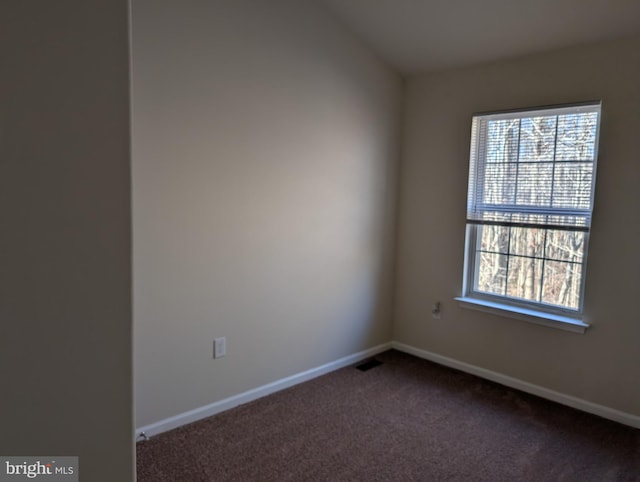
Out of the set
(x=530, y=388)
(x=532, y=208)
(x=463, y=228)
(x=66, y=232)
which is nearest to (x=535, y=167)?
(x=532, y=208)

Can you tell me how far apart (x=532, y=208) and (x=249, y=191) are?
1.85 metres

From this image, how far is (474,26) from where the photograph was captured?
278cm

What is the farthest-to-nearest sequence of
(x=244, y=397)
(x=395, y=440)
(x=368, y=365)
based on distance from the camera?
1. (x=368, y=365)
2. (x=244, y=397)
3. (x=395, y=440)

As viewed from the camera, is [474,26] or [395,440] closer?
[395,440]

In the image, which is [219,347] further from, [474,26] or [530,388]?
[474,26]

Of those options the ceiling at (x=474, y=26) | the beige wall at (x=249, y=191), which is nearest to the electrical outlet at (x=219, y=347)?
the beige wall at (x=249, y=191)

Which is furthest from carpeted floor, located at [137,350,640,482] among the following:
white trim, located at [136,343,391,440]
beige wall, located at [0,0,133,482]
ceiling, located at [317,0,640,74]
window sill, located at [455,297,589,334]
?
ceiling, located at [317,0,640,74]

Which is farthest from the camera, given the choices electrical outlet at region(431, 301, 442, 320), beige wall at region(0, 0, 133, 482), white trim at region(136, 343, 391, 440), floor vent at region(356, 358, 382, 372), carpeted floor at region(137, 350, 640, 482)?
electrical outlet at region(431, 301, 442, 320)

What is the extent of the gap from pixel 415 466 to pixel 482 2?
2.53m

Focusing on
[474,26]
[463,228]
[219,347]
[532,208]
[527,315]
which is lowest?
[219,347]

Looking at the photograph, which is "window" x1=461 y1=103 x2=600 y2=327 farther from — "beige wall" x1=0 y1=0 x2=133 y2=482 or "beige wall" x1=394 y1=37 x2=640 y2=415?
"beige wall" x1=0 y1=0 x2=133 y2=482

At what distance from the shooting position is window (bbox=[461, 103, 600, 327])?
278 cm

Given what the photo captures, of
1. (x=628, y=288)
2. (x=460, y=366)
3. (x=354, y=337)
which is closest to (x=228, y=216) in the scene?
(x=354, y=337)

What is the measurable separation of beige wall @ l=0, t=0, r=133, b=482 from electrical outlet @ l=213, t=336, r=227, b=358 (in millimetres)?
1498
